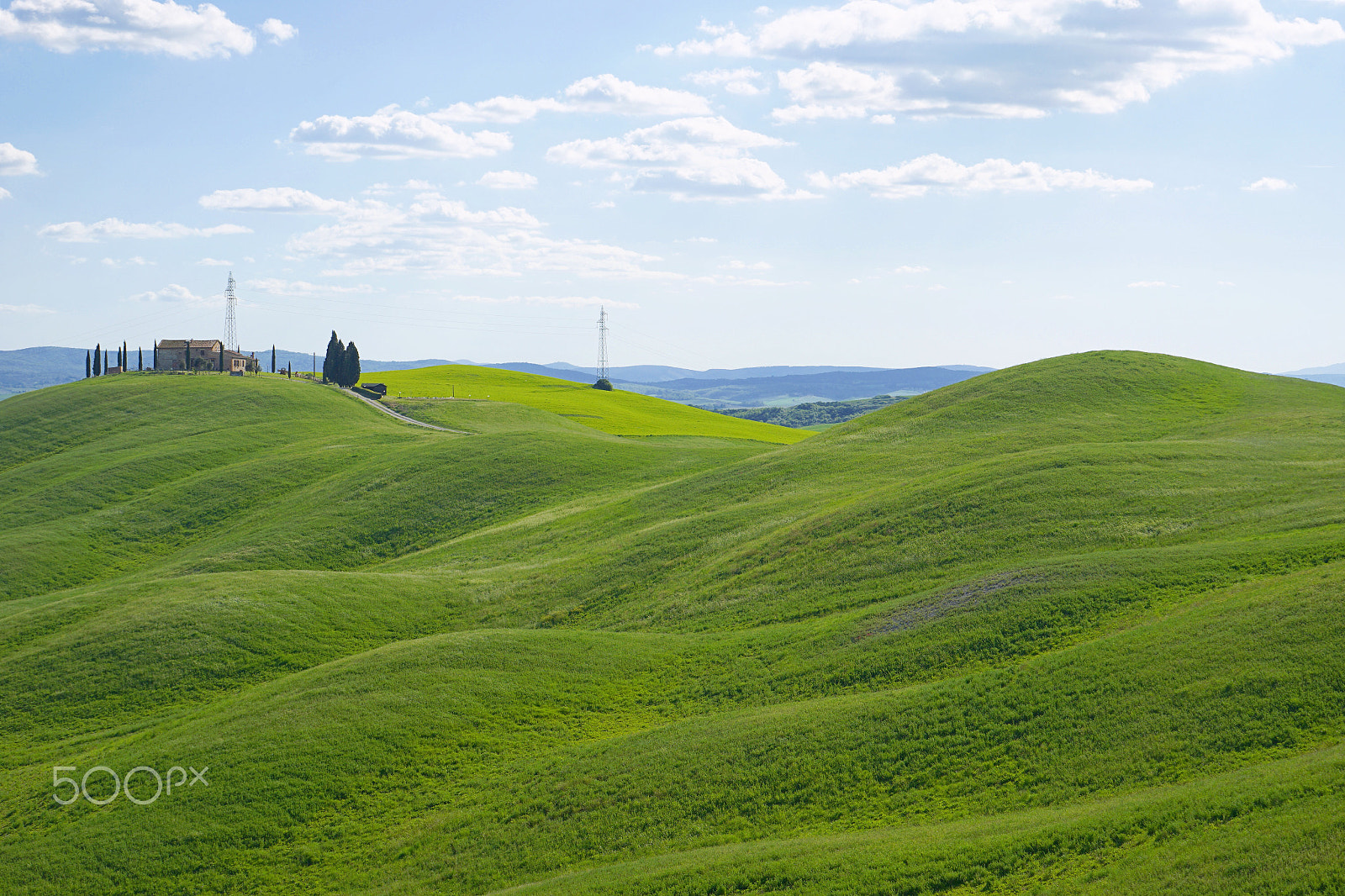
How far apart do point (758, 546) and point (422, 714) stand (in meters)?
20.9

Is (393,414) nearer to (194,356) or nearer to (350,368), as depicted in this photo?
(350,368)

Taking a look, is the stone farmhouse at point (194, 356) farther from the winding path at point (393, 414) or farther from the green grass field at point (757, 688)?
the green grass field at point (757, 688)

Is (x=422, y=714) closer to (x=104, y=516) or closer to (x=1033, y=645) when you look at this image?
(x=1033, y=645)

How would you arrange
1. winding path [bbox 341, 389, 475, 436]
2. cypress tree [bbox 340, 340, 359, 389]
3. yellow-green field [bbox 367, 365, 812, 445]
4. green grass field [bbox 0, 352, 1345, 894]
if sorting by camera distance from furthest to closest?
cypress tree [bbox 340, 340, 359, 389] < yellow-green field [bbox 367, 365, 812, 445] < winding path [bbox 341, 389, 475, 436] < green grass field [bbox 0, 352, 1345, 894]

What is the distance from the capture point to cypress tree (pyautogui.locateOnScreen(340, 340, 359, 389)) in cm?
13262

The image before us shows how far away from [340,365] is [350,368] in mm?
1608

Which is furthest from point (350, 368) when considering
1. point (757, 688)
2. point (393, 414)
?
point (757, 688)

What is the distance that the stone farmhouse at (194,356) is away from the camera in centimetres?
14425

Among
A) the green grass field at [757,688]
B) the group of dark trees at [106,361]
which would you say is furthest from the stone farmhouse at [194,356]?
the green grass field at [757,688]

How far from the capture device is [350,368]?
13362 cm

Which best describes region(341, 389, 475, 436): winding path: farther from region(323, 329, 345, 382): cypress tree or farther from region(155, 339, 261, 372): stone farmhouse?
region(155, 339, 261, 372): stone farmhouse

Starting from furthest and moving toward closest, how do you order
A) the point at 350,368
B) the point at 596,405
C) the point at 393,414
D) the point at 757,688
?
the point at 596,405
the point at 350,368
the point at 393,414
the point at 757,688

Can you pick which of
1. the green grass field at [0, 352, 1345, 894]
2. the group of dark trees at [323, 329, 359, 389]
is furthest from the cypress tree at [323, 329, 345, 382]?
the green grass field at [0, 352, 1345, 894]

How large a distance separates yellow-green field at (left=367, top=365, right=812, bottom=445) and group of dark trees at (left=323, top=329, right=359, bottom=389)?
20.0 ft
